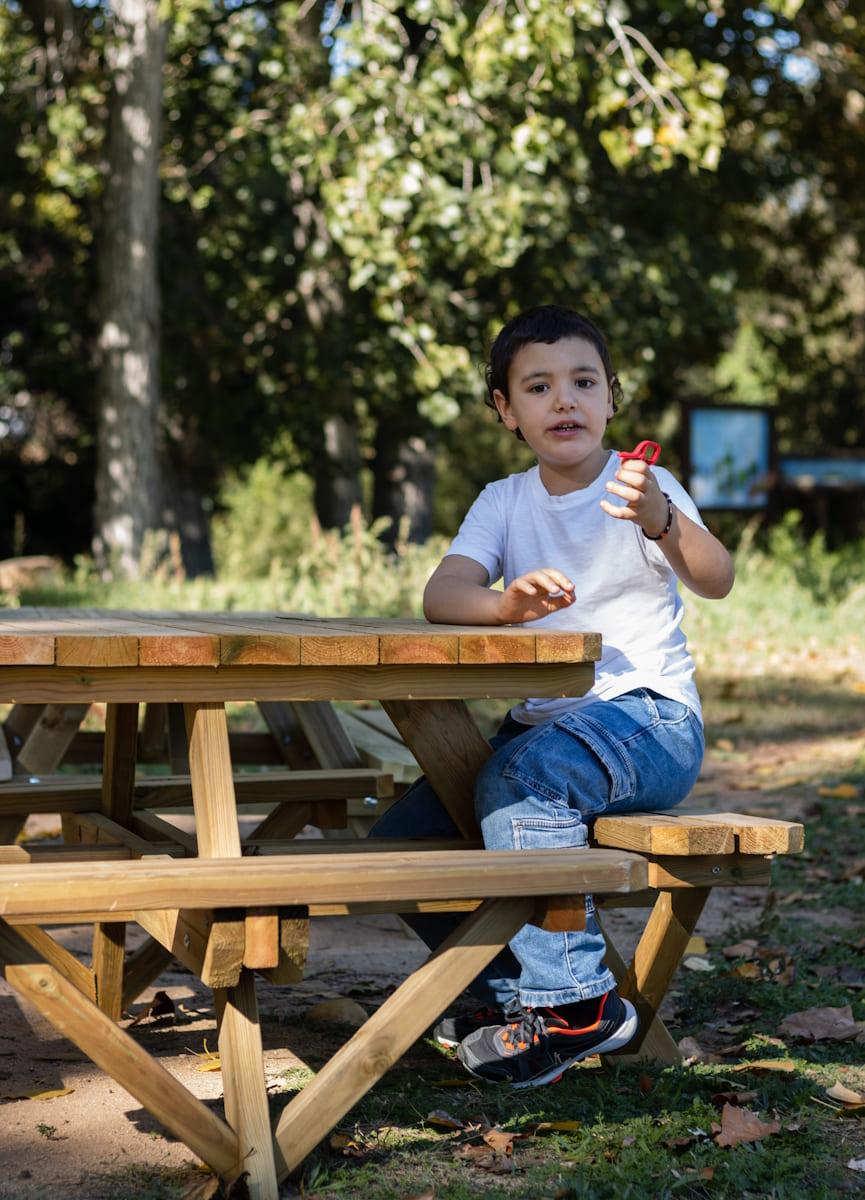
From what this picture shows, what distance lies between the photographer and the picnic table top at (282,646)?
232 cm

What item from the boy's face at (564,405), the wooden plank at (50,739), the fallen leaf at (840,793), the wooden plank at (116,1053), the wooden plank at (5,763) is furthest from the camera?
the fallen leaf at (840,793)

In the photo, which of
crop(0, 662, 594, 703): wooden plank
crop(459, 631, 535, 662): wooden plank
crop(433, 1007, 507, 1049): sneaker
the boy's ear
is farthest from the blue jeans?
the boy's ear

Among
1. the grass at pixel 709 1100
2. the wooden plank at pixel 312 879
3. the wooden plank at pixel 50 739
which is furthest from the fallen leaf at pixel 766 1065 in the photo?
the wooden plank at pixel 50 739

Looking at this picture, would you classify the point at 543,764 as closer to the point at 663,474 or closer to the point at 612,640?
the point at 612,640

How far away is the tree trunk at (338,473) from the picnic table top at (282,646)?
12212mm

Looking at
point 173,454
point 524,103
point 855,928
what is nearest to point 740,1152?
point 855,928

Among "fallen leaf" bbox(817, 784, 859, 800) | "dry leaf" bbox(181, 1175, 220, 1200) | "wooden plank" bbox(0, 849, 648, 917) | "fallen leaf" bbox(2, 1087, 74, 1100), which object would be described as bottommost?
"fallen leaf" bbox(817, 784, 859, 800)

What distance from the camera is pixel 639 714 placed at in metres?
2.79

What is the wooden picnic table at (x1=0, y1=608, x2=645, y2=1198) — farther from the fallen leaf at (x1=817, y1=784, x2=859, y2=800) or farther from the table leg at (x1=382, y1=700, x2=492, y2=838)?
the fallen leaf at (x1=817, y1=784, x2=859, y2=800)

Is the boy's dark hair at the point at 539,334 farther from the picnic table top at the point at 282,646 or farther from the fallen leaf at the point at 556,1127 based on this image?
the fallen leaf at the point at 556,1127

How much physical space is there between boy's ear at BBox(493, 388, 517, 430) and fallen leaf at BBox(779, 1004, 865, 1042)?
1.45 meters

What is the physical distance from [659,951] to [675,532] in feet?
2.67

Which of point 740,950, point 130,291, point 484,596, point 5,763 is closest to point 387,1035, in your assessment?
point 484,596

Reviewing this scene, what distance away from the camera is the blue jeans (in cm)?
268
